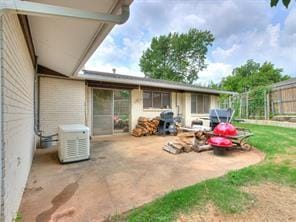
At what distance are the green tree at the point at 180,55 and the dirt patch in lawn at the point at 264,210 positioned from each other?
73.6 ft

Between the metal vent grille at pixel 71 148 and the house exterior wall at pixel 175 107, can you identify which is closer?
the metal vent grille at pixel 71 148

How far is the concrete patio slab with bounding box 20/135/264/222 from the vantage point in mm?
2416

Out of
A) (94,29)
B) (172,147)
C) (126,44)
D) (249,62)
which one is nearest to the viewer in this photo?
(94,29)

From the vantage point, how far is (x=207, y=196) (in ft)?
8.46

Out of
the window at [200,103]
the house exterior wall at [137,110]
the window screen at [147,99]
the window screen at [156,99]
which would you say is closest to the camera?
the house exterior wall at [137,110]

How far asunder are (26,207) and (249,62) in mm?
35172

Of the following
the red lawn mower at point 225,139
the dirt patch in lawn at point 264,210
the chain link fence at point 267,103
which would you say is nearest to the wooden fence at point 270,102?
the chain link fence at point 267,103

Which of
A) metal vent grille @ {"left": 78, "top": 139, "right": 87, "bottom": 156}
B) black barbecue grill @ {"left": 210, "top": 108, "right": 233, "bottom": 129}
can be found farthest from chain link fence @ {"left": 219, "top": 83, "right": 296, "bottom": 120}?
metal vent grille @ {"left": 78, "top": 139, "right": 87, "bottom": 156}

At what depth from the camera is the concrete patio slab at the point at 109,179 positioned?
2.42 metres

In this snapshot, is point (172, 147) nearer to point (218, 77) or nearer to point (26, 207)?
point (26, 207)

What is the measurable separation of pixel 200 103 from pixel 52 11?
10.6 metres

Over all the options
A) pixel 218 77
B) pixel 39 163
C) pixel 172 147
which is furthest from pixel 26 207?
pixel 218 77

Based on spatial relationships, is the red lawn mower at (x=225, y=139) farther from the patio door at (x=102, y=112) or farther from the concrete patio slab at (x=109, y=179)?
the patio door at (x=102, y=112)

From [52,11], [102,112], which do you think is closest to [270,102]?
[102,112]
